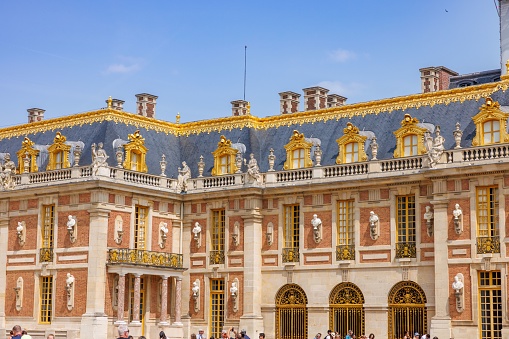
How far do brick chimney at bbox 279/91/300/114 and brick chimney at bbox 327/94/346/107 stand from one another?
6.06 feet

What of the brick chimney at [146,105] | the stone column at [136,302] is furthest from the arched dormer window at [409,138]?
the brick chimney at [146,105]

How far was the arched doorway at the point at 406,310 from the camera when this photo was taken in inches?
1419

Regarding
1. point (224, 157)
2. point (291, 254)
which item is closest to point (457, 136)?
point (291, 254)

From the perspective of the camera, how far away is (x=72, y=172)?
1583 inches

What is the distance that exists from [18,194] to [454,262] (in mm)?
18811

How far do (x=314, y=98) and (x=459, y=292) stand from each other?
542 inches

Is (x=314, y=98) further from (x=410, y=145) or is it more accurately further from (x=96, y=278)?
(x=96, y=278)

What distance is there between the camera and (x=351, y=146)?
128 ft

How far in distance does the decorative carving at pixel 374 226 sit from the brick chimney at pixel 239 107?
10912 millimetres

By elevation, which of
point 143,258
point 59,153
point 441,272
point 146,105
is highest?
point 146,105

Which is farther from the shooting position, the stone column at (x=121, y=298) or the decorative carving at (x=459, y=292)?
the stone column at (x=121, y=298)

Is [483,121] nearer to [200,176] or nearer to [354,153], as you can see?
[354,153]

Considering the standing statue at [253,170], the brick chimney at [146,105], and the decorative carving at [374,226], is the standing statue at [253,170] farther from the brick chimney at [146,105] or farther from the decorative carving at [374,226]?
the brick chimney at [146,105]

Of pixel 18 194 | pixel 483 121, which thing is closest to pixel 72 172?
pixel 18 194
